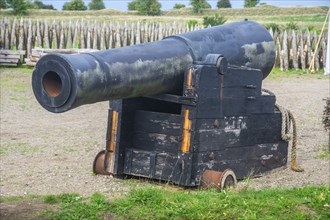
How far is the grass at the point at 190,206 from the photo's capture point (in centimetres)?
531

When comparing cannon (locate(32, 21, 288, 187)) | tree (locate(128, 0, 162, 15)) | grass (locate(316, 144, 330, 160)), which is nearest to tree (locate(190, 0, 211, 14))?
tree (locate(128, 0, 162, 15))

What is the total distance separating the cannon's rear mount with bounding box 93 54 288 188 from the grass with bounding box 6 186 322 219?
3.83ft

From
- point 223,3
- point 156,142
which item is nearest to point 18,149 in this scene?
point 156,142

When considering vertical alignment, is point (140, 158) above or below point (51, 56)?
below

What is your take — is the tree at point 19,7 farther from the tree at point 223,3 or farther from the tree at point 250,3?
the tree at point 223,3

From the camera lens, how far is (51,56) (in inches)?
229

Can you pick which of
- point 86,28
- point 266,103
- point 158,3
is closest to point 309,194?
point 266,103

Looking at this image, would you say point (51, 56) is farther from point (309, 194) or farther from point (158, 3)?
point (158, 3)

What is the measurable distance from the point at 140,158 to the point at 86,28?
17249 millimetres

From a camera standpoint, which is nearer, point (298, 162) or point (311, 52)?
point (298, 162)

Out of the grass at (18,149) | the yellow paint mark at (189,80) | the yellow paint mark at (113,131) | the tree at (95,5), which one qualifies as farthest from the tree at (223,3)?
the yellow paint mark at (189,80)

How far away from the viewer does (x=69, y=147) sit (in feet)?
33.1

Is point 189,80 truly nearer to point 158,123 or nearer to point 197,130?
point 197,130

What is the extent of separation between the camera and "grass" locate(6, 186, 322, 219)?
531cm
